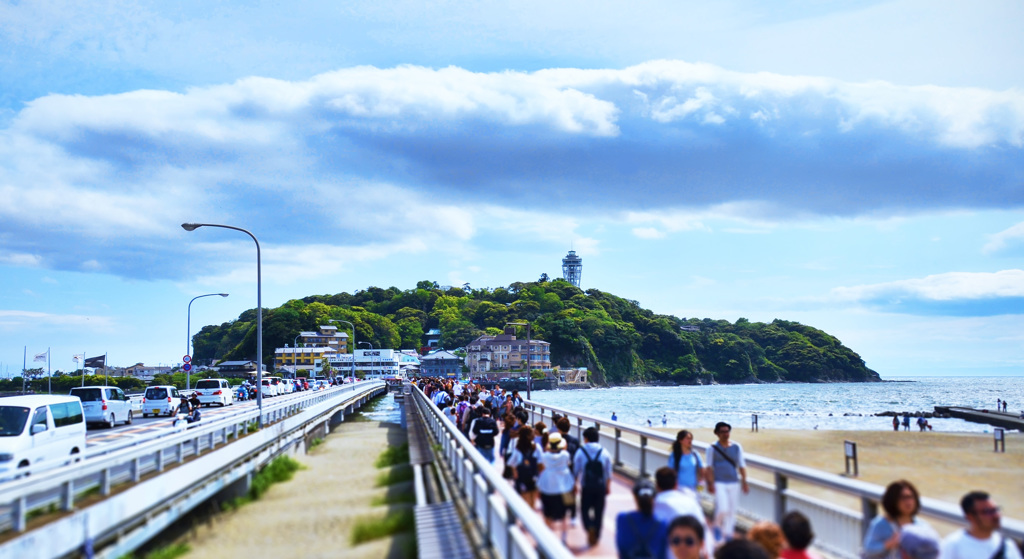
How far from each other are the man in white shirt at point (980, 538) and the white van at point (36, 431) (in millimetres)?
13540

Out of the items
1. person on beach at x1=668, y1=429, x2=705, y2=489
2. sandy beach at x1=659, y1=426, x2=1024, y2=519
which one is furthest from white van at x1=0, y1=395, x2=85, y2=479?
sandy beach at x1=659, y1=426, x2=1024, y2=519

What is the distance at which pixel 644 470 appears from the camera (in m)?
14.0

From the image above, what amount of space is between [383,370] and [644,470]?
539ft

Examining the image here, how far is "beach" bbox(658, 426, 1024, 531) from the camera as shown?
2267 cm

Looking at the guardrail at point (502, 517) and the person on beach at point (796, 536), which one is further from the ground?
the person on beach at point (796, 536)

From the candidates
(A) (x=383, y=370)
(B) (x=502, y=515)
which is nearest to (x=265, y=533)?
(B) (x=502, y=515)

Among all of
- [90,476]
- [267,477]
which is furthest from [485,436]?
[267,477]

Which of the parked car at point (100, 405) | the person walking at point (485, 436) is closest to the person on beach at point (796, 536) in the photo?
the person walking at point (485, 436)

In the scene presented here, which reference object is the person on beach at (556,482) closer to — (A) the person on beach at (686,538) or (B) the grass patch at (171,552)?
(A) the person on beach at (686,538)

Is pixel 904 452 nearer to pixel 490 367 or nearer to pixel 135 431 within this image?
pixel 135 431

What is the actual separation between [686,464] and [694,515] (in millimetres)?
2834

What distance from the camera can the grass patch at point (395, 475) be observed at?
19141 millimetres

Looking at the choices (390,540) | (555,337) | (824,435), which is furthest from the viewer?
(555,337)

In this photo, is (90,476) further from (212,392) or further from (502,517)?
(212,392)
